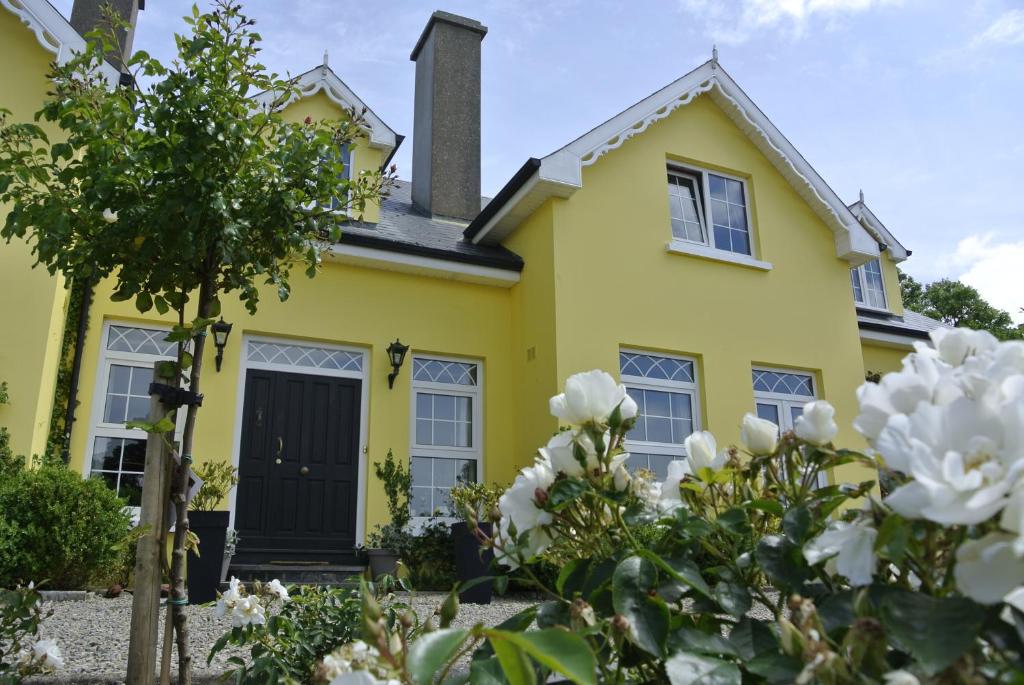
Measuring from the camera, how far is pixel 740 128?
430 inches

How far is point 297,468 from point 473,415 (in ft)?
7.17

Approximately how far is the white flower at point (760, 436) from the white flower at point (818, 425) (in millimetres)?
67

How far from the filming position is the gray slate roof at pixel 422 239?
8898 mm

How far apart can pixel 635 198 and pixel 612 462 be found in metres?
8.87

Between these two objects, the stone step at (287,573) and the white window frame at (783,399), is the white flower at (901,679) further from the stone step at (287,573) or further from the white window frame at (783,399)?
the white window frame at (783,399)

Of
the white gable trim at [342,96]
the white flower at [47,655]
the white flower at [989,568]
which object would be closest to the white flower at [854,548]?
the white flower at [989,568]

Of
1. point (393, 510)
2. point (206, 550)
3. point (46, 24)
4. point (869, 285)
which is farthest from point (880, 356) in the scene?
point (46, 24)

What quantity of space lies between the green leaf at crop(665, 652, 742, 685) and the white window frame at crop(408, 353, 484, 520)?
800 centimetres

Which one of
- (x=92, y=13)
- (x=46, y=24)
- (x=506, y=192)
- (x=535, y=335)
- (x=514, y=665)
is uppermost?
(x=92, y=13)

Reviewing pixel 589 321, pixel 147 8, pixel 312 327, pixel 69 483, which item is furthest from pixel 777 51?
pixel 147 8

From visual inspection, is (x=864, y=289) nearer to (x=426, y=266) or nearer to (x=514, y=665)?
(x=426, y=266)

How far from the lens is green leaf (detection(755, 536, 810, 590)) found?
1.01 meters

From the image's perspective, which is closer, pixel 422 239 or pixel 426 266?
pixel 426 266

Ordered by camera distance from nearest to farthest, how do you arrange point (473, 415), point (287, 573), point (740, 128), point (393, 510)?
point (287, 573) < point (393, 510) < point (473, 415) < point (740, 128)
